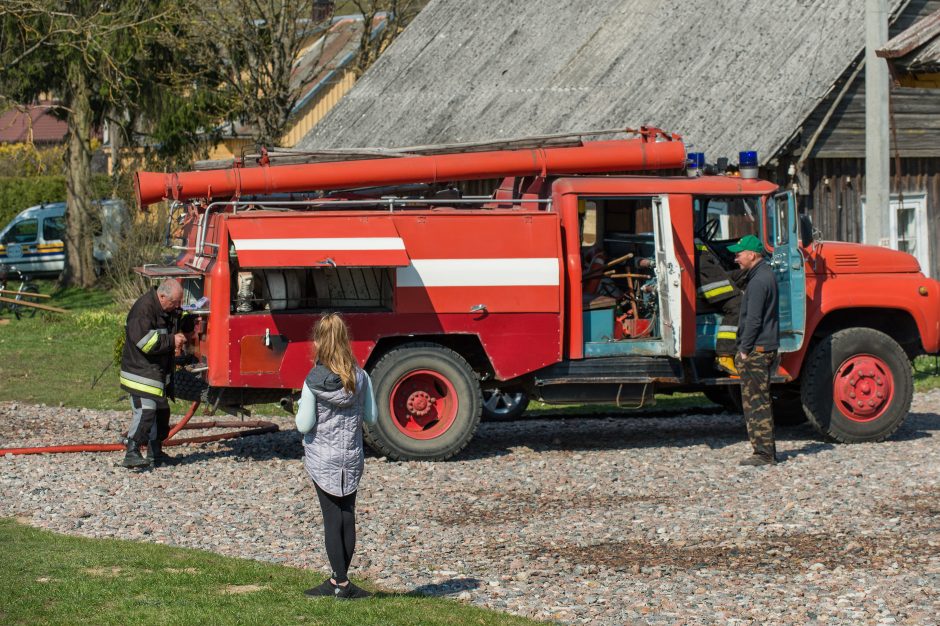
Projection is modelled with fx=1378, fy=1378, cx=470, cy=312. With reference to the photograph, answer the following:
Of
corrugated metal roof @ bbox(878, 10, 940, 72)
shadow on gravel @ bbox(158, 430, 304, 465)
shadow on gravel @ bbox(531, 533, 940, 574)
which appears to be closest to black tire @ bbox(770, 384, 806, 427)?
shadow on gravel @ bbox(158, 430, 304, 465)

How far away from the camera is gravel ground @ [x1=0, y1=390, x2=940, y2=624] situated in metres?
7.95

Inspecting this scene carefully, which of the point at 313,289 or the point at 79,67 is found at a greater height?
the point at 79,67

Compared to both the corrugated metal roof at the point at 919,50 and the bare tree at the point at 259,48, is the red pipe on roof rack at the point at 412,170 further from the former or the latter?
the bare tree at the point at 259,48

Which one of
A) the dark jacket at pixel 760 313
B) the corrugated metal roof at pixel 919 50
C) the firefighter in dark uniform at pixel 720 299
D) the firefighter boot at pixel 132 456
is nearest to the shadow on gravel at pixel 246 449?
the firefighter boot at pixel 132 456

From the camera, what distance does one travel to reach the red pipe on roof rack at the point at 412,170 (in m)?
12.5

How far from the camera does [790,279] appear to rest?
1284 centimetres

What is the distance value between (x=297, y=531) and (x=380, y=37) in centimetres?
2611

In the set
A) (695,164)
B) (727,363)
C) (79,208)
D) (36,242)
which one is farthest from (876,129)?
(36,242)

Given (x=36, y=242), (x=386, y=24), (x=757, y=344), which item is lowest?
(x=757, y=344)

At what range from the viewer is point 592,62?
24969 mm

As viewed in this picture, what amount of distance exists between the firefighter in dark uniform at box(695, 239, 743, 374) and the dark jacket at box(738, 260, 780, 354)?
474 mm

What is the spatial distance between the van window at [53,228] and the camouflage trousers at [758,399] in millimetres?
29085

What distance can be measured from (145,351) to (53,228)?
2756cm

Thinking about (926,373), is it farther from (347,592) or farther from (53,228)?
(53,228)
